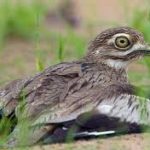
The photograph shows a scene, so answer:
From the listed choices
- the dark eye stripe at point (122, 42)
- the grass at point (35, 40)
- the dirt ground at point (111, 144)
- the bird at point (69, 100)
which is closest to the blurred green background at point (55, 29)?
the grass at point (35, 40)

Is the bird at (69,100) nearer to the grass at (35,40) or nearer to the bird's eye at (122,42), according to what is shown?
the bird's eye at (122,42)

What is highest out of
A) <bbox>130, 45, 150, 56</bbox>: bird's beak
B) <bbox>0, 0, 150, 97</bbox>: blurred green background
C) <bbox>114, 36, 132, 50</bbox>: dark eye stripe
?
<bbox>114, 36, 132, 50</bbox>: dark eye stripe

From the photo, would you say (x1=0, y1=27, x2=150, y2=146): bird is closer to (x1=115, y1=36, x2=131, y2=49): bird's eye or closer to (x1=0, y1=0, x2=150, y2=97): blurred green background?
(x1=115, y1=36, x2=131, y2=49): bird's eye

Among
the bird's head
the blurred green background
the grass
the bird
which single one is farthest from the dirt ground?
the bird's head

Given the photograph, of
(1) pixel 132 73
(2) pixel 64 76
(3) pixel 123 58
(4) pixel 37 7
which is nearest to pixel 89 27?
(4) pixel 37 7

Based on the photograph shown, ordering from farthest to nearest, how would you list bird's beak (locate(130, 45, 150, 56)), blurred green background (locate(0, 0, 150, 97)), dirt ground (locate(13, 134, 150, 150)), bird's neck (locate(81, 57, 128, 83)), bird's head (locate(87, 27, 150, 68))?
blurred green background (locate(0, 0, 150, 97)), bird's beak (locate(130, 45, 150, 56)), bird's head (locate(87, 27, 150, 68)), bird's neck (locate(81, 57, 128, 83)), dirt ground (locate(13, 134, 150, 150))

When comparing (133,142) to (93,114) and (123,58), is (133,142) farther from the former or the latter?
(123,58)
